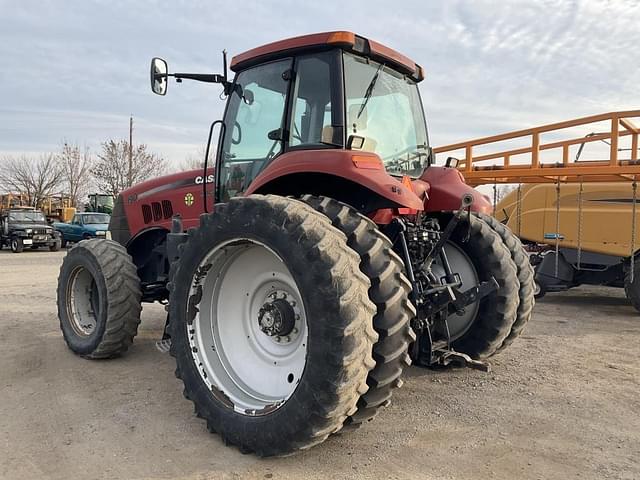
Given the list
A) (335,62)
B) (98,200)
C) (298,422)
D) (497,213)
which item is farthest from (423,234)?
(98,200)

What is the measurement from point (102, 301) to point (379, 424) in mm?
2763

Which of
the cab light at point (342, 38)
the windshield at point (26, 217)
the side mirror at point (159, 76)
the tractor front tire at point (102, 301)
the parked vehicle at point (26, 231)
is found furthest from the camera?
the windshield at point (26, 217)

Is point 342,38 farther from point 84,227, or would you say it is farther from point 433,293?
point 84,227

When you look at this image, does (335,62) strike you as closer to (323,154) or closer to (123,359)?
(323,154)

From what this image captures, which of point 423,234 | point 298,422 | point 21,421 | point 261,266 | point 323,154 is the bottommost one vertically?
point 21,421

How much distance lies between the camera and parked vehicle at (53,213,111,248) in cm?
2108

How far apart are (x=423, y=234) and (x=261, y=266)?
125 centimetres

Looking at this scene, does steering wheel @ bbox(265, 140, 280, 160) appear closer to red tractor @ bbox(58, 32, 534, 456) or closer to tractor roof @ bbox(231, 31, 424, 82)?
red tractor @ bbox(58, 32, 534, 456)

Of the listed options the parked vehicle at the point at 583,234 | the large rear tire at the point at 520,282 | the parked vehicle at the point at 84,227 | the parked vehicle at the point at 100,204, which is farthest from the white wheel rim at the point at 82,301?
the parked vehicle at the point at 100,204

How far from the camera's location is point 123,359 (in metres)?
4.91

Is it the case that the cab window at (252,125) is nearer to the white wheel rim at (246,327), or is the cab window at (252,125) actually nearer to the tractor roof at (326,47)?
the tractor roof at (326,47)

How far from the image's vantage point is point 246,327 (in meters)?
3.55

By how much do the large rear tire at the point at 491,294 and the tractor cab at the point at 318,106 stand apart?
0.80m

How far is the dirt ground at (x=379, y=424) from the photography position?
2.88 metres
